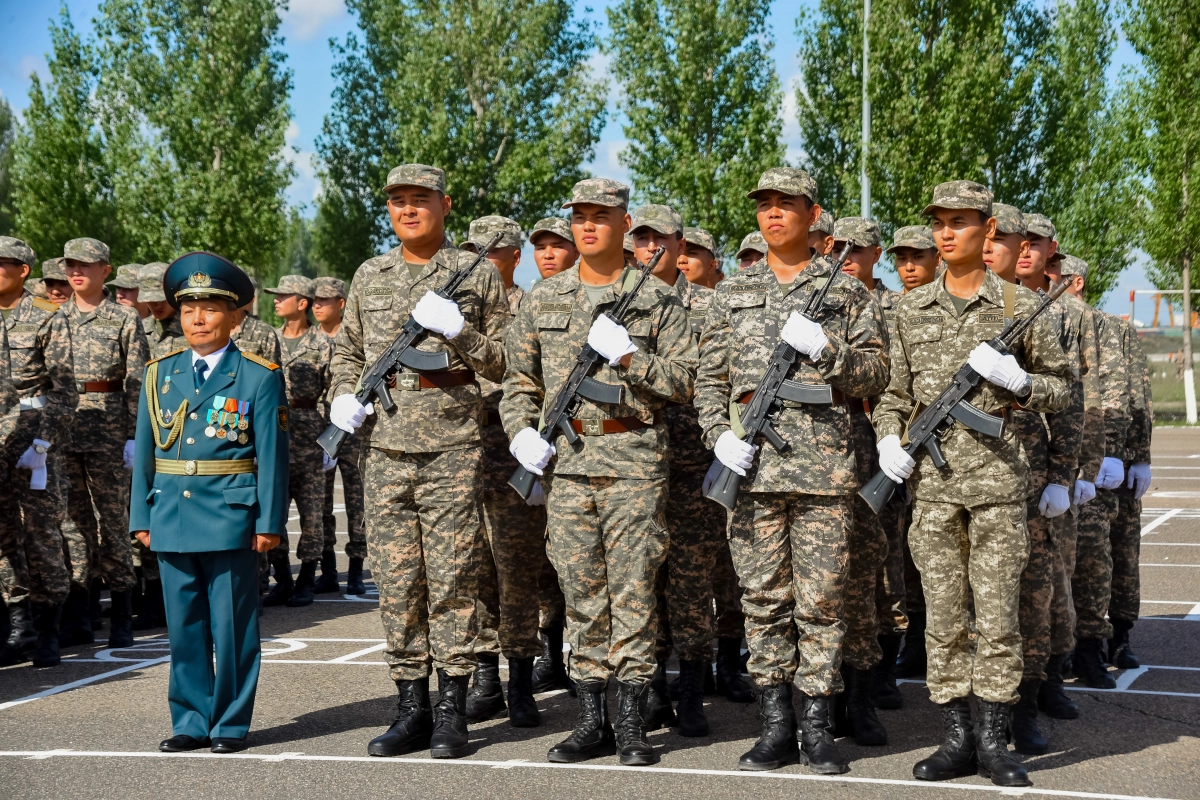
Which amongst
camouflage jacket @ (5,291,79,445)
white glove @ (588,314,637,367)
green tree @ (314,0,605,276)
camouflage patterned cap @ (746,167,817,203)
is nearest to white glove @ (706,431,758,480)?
white glove @ (588,314,637,367)

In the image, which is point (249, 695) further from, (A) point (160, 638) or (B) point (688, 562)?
(A) point (160, 638)

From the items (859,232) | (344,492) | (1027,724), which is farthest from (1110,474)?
(344,492)

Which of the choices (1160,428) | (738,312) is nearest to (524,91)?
(1160,428)

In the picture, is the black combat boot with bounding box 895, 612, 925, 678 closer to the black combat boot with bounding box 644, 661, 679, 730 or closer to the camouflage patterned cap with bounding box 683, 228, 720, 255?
the black combat boot with bounding box 644, 661, 679, 730

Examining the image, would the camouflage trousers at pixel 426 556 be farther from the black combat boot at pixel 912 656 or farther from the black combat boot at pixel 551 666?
the black combat boot at pixel 912 656

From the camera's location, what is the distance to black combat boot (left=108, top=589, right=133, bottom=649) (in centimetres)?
841

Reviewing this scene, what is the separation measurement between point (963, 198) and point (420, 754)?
3432 mm

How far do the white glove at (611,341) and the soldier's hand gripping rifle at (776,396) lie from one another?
0.60 meters

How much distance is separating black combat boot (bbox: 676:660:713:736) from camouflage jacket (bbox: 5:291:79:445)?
432cm

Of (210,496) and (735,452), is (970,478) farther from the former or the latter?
(210,496)

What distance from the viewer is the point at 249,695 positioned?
Answer: 19.3ft

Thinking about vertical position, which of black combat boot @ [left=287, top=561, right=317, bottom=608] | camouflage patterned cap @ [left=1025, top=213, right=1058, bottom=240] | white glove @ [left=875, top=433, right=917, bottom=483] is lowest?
black combat boot @ [left=287, top=561, right=317, bottom=608]

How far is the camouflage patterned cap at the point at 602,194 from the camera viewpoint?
230 inches

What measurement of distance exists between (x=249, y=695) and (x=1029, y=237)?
15.6ft
